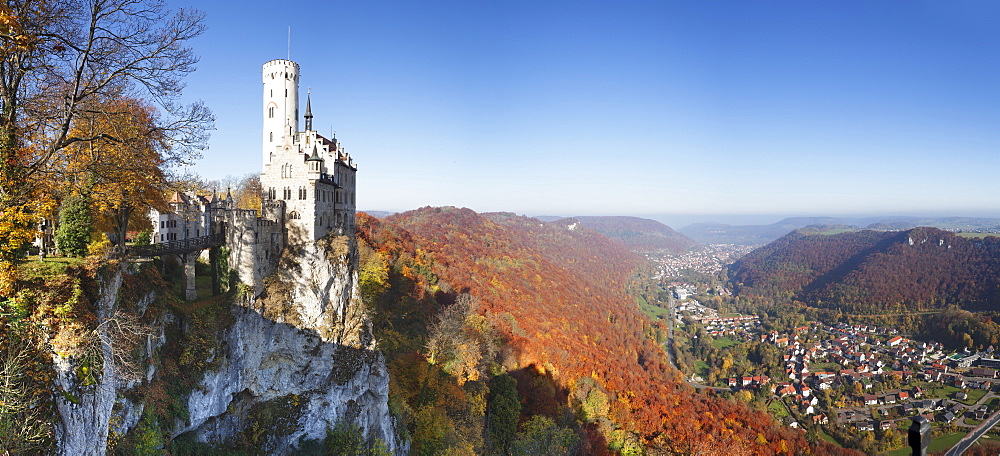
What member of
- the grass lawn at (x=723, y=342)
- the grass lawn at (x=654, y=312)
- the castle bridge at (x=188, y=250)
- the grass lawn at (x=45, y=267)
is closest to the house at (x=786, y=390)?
the grass lawn at (x=723, y=342)

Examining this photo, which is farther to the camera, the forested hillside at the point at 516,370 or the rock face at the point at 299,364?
the forested hillside at the point at 516,370

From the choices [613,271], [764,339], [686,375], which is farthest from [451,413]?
[613,271]

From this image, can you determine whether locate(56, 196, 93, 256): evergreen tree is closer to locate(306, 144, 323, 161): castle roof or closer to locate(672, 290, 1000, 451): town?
locate(306, 144, 323, 161): castle roof

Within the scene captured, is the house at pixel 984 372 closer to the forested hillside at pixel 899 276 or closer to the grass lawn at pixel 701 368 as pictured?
the forested hillside at pixel 899 276

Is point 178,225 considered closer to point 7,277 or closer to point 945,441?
point 7,277

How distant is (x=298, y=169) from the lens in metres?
25.4

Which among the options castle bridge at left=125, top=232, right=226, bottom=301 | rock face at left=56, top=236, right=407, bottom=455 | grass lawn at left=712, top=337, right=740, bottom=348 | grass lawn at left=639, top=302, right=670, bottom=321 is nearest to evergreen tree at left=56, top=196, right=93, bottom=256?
castle bridge at left=125, top=232, right=226, bottom=301

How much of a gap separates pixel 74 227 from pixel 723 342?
4611 inches

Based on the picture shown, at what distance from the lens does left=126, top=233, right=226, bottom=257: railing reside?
18.6 meters

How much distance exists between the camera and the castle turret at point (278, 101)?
2808 centimetres

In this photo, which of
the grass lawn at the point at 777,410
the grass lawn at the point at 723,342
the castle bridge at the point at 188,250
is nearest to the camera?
the castle bridge at the point at 188,250

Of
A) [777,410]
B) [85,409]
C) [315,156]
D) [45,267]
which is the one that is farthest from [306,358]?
[777,410]

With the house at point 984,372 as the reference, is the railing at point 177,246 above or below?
above

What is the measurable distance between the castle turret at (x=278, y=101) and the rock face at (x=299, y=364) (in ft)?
24.3
